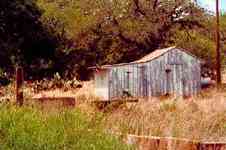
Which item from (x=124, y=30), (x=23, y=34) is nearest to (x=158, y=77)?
(x=23, y=34)

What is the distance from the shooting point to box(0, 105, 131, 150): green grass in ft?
23.5

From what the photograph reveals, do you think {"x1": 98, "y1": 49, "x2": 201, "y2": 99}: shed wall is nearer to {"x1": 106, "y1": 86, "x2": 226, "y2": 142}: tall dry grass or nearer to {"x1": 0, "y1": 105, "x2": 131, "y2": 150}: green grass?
{"x1": 106, "y1": 86, "x2": 226, "y2": 142}: tall dry grass

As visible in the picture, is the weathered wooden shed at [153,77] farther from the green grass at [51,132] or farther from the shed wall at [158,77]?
the green grass at [51,132]

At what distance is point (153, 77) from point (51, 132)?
26.8 meters

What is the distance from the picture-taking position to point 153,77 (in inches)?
1339

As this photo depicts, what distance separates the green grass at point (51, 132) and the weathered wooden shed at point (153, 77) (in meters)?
24.7

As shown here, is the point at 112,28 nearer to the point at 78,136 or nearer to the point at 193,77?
the point at 193,77

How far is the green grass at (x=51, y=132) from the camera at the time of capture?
7157mm

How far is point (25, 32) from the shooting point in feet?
114

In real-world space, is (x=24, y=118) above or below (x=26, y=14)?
below

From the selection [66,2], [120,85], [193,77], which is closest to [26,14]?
[120,85]

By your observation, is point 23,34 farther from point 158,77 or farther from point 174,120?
point 174,120

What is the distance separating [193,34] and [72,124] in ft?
127

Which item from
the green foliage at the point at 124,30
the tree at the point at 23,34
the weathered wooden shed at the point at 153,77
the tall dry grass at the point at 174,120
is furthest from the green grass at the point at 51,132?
the green foliage at the point at 124,30
